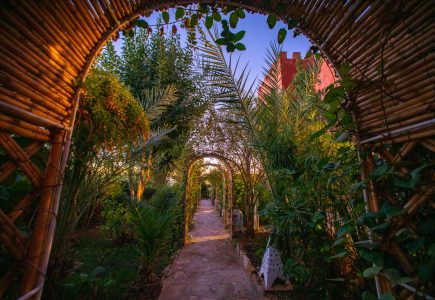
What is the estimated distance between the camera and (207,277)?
3.47m

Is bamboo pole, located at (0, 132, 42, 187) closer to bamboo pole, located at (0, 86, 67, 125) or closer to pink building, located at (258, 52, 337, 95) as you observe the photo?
bamboo pole, located at (0, 86, 67, 125)

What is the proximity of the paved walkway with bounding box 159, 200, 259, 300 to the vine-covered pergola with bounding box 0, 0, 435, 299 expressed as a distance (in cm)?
217

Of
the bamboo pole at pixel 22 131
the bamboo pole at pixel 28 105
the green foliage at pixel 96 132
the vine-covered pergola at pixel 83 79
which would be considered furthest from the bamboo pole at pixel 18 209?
the green foliage at pixel 96 132

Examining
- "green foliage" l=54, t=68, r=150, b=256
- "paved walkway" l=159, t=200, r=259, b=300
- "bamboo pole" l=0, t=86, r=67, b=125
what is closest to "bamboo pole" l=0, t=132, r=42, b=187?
"bamboo pole" l=0, t=86, r=67, b=125

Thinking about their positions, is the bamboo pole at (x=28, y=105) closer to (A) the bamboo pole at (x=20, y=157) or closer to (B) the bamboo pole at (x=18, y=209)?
(A) the bamboo pole at (x=20, y=157)

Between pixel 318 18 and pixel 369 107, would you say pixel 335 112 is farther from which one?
pixel 318 18

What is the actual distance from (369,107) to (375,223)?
67cm

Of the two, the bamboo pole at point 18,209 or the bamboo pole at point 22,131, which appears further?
the bamboo pole at point 18,209

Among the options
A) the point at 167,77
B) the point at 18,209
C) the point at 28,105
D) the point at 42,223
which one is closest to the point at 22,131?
the point at 28,105

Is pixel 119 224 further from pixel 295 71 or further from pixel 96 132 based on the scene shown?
pixel 295 71

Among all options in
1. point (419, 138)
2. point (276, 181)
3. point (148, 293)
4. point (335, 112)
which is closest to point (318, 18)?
point (335, 112)

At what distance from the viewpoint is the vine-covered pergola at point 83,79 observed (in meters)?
0.92

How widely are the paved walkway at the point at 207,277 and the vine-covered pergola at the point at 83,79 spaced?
2173mm

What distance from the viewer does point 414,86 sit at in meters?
1.02
